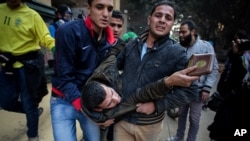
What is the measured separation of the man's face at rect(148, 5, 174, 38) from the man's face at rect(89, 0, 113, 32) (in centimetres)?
38

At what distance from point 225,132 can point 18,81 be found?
2.54m

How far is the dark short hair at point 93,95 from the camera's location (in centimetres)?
166

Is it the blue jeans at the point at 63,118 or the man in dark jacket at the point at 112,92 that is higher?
the man in dark jacket at the point at 112,92

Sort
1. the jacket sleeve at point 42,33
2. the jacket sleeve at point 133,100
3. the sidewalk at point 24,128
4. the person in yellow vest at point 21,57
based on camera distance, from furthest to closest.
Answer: the sidewalk at point 24,128
the person in yellow vest at point 21,57
the jacket sleeve at point 42,33
the jacket sleeve at point 133,100

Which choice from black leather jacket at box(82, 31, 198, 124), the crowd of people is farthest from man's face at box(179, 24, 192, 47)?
black leather jacket at box(82, 31, 198, 124)

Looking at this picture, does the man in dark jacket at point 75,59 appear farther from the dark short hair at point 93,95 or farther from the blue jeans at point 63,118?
the dark short hair at point 93,95

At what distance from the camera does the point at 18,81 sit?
307 centimetres

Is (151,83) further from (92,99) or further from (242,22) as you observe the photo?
(242,22)

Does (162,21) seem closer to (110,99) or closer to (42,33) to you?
(110,99)

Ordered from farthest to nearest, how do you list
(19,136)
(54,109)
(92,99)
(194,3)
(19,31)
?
(194,3) → (19,136) → (19,31) → (54,109) → (92,99)

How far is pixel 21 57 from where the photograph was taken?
3004 millimetres

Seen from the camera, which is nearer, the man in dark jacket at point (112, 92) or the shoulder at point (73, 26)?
the man in dark jacket at point (112, 92)

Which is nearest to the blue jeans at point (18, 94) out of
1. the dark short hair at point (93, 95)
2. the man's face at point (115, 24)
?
the man's face at point (115, 24)

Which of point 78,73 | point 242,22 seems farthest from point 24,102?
point 242,22
